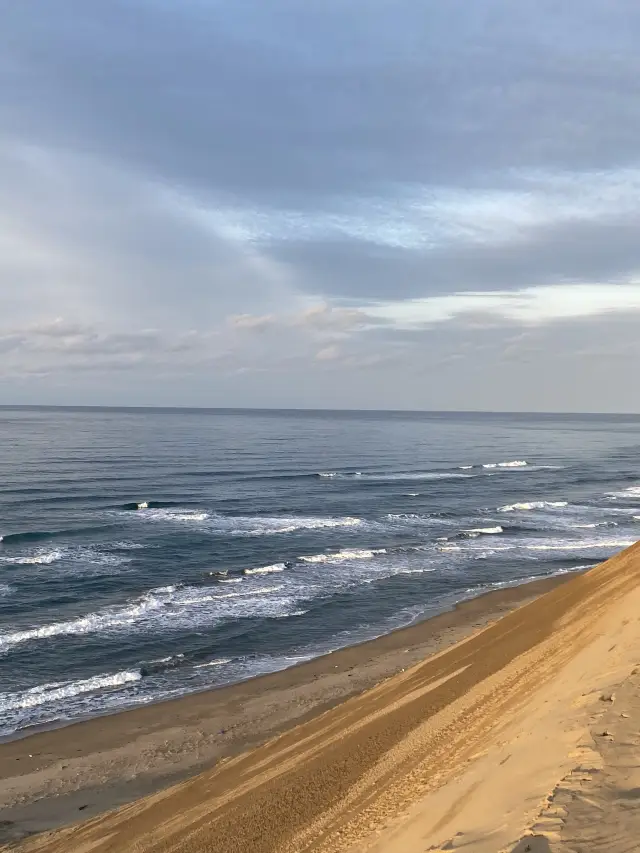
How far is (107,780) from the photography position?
40.8 ft

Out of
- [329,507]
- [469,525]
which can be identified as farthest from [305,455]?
[469,525]

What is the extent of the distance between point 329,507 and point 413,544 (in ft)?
36.6

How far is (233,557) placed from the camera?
30250 mm

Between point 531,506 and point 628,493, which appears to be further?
point 628,493

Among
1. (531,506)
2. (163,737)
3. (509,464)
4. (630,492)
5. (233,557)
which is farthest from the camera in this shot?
(509,464)

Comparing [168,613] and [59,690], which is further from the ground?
[168,613]

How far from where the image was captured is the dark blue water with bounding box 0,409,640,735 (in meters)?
18.6

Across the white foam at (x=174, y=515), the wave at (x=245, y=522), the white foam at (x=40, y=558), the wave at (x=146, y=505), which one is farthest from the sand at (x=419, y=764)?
the wave at (x=146, y=505)

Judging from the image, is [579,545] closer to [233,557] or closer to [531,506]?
[531,506]

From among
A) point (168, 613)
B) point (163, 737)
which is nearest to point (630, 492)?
point (168, 613)

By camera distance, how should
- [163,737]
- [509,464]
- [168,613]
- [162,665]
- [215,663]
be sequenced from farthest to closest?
[509,464] → [168,613] → [215,663] → [162,665] → [163,737]

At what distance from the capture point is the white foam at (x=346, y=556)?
99.7ft

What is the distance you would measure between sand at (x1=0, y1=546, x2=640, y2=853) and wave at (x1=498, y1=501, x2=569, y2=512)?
27.8 metres

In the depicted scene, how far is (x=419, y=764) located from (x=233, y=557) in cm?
2079
